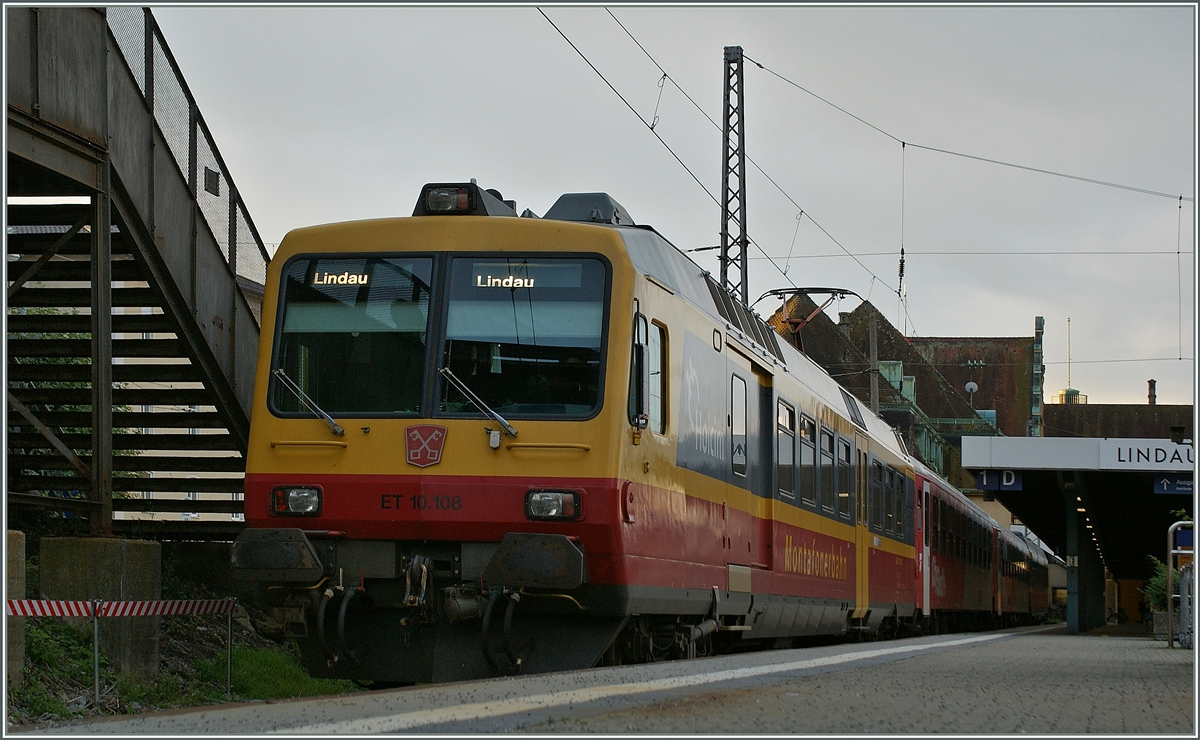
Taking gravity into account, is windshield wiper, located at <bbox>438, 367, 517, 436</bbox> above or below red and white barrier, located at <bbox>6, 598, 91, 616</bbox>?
above

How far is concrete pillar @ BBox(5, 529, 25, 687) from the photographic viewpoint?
888 cm

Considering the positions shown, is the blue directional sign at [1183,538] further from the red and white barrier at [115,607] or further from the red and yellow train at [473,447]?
the red and white barrier at [115,607]

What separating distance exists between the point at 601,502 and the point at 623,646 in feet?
4.87

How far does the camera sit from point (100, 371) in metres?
11.3

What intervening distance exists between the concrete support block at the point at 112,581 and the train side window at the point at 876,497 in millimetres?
9671

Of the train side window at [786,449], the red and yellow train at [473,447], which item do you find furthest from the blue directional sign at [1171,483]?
the red and yellow train at [473,447]

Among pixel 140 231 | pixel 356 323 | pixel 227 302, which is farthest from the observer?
pixel 227 302

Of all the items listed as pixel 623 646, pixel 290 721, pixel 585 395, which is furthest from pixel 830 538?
pixel 290 721

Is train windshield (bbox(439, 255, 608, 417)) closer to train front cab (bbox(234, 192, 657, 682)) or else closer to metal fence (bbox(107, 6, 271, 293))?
train front cab (bbox(234, 192, 657, 682))

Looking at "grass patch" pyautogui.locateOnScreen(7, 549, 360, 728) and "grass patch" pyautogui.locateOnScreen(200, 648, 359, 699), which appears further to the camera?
"grass patch" pyautogui.locateOnScreen(200, 648, 359, 699)

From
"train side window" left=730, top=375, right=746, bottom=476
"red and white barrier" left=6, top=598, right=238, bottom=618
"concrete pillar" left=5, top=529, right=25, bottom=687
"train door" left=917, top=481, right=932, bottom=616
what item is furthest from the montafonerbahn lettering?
"concrete pillar" left=5, top=529, right=25, bottom=687

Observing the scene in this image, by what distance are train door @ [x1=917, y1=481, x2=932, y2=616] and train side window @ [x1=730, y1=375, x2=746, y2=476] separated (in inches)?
432

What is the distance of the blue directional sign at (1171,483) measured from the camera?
94.0 feet

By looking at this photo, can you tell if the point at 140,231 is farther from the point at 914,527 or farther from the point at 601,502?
the point at 914,527
